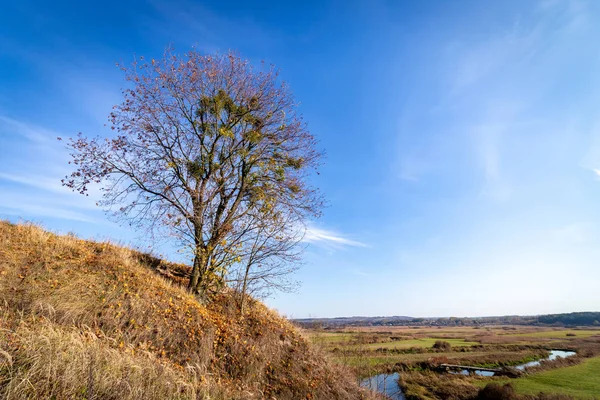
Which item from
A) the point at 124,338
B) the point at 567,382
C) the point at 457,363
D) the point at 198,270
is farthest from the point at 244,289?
the point at 457,363

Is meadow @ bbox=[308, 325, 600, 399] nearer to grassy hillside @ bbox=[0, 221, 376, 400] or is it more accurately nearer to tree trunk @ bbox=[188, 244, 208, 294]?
grassy hillside @ bbox=[0, 221, 376, 400]

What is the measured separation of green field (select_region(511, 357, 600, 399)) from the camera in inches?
1271

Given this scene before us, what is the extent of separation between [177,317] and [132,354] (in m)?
2.72

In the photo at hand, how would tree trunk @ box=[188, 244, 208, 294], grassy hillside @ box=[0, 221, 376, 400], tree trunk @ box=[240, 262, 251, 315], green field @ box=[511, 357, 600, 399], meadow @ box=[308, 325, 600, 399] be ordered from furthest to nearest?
green field @ box=[511, 357, 600, 399]
meadow @ box=[308, 325, 600, 399]
tree trunk @ box=[240, 262, 251, 315]
tree trunk @ box=[188, 244, 208, 294]
grassy hillside @ box=[0, 221, 376, 400]

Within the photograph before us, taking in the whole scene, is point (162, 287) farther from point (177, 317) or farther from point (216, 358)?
point (216, 358)

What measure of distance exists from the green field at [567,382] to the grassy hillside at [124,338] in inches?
1320

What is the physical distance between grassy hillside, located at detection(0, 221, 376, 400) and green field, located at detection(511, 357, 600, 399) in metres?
33.5

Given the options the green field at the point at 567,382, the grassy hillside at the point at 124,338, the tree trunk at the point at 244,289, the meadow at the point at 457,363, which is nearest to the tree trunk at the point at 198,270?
the grassy hillside at the point at 124,338

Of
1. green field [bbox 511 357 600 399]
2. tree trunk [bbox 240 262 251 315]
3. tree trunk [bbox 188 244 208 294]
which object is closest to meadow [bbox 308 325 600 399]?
green field [bbox 511 357 600 399]

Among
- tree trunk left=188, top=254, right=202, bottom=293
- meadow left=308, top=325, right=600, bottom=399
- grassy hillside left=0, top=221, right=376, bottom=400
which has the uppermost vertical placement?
tree trunk left=188, top=254, right=202, bottom=293

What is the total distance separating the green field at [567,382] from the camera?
32281mm

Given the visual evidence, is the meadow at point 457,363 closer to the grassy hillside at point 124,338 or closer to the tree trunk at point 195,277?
the grassy hillside at point 124,338

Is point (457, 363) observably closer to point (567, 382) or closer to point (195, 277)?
point (567, 382)

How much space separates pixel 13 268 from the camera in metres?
8.09
